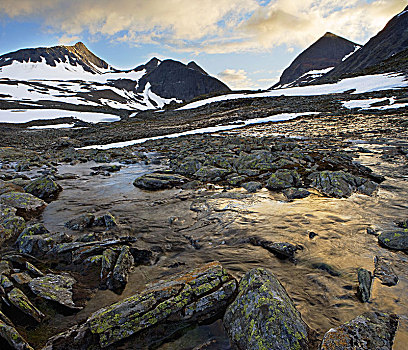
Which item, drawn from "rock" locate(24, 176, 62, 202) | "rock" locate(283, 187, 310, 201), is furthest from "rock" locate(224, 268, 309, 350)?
"rock" locate(24, 176, 62, 202)

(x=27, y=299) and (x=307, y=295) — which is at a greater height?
(x=27, y=299)

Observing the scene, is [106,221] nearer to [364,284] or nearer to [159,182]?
[159,182]

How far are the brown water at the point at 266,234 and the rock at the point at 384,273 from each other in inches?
5.1

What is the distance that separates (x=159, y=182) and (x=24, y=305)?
9439 mm

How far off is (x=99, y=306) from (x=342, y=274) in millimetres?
5801

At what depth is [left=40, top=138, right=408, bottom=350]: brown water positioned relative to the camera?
16.1 feet

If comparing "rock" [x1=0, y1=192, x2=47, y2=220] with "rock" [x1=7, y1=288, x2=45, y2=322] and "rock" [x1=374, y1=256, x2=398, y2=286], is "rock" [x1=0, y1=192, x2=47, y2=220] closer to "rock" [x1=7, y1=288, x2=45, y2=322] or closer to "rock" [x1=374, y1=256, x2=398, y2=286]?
"rock" [x1=7, y1=288, x2=45, y2=322]

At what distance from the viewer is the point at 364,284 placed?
5.29m

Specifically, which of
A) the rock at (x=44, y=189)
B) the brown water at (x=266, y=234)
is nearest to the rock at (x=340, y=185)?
the brown water at (x=266, y=234)

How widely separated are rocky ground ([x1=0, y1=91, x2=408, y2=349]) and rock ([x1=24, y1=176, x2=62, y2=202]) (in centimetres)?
5

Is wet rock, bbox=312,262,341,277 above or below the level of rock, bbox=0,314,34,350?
below

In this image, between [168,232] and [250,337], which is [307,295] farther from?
[168,232]

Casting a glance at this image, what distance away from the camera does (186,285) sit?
5.03 metres

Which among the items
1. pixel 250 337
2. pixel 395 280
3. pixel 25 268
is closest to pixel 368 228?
pixel 395 280
